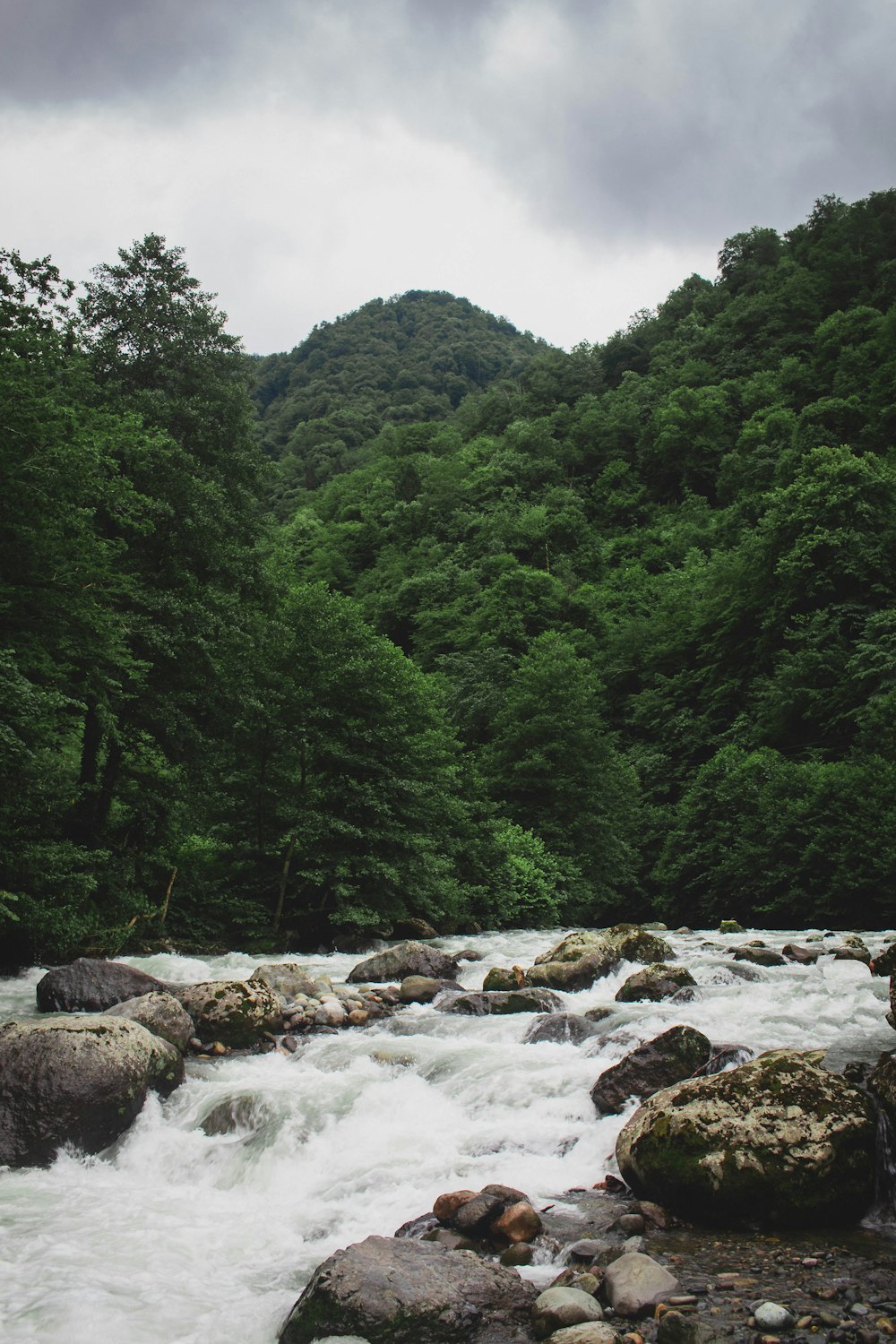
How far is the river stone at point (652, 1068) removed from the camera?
7504mm

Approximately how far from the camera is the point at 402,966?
585 inches

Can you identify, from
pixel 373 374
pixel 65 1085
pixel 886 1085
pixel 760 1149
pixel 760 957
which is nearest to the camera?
pixel 760 1149

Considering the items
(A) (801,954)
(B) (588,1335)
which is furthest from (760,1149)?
(A) (801,954)

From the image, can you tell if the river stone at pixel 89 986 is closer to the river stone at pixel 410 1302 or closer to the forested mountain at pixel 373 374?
the river stone at pixel 410 1302

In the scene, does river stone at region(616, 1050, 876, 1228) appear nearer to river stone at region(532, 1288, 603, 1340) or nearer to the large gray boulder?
river stone at region(532, 1288, 603, 1340)

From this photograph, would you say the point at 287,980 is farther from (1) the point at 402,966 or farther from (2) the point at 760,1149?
(2) the point at 760,1149

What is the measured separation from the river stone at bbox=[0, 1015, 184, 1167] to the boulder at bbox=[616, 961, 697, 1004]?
6.63 m

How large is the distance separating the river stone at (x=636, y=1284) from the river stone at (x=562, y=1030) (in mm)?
4750

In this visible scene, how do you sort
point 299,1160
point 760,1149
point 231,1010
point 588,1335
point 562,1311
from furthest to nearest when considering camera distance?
point 231,1010, point 299,1160, point 760,1149, point 562,1311, point 588,1335

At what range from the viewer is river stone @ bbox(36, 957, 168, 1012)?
10.3m

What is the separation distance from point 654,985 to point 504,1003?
2.20 meters

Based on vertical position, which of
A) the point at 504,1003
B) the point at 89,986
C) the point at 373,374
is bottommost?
the point at 504,1003

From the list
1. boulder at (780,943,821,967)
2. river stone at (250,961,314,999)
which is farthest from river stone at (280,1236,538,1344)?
boulder at (780,943,821,967)

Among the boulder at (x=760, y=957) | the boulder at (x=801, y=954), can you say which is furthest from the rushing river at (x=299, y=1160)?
the boulder at (x=801, y=954)
